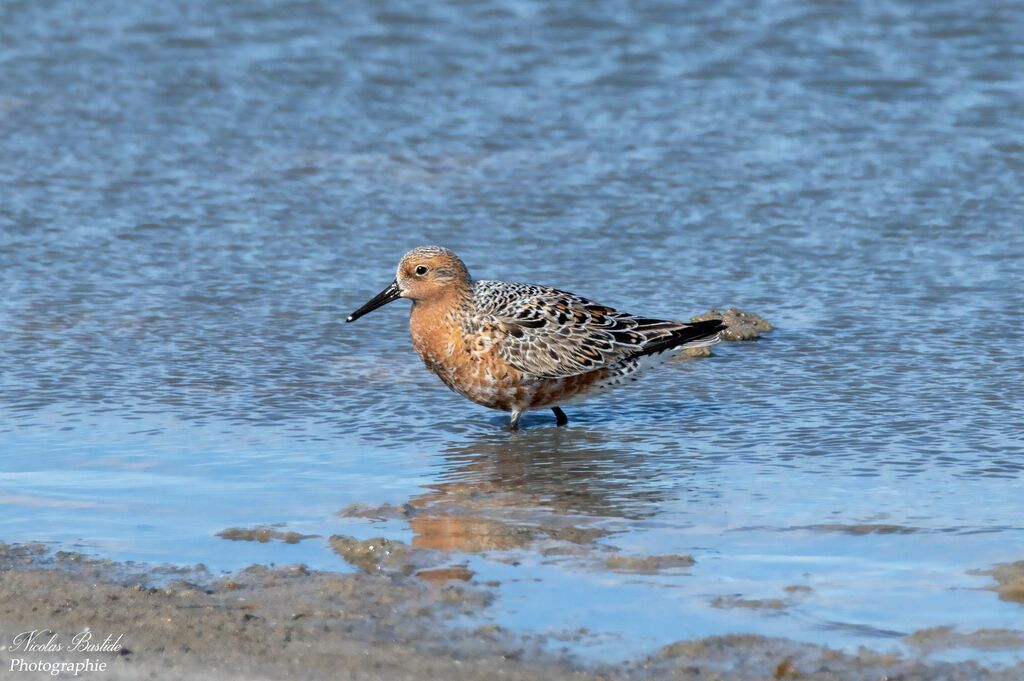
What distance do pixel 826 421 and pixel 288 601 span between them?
3875 millimetres

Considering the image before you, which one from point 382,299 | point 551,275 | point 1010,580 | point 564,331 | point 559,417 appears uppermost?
point 382,299

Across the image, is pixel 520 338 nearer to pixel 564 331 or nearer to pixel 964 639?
pixel 564 331

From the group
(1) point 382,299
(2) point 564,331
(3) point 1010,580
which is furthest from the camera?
(1) point 382,299

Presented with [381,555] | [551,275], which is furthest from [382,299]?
[381,555]

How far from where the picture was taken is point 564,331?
985 centimetres

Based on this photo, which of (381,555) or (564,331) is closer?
(381,555)

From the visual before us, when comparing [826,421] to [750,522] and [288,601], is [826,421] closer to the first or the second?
[750,522]

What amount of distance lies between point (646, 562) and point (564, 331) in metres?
3.10

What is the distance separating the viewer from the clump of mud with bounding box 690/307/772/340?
10.8 m

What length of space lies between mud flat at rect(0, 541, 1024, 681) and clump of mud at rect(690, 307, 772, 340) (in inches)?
177

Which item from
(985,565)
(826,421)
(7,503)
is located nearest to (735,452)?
(826,421)

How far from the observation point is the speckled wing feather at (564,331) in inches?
381

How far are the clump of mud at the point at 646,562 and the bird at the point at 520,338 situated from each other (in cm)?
269

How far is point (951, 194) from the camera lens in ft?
44.6
